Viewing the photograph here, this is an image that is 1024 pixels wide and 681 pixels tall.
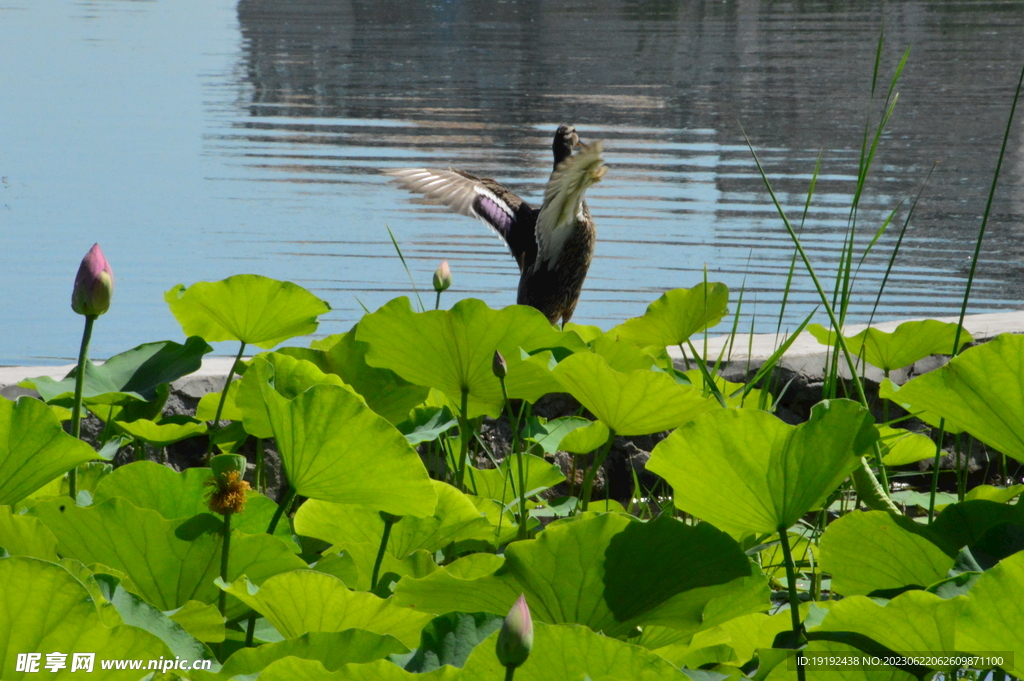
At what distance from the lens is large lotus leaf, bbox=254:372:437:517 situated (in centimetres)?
53

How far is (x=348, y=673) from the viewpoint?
0.40m

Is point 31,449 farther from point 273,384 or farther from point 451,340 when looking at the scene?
point 451,340

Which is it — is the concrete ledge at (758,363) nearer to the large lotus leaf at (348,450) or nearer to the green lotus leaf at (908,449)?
the green lotus leaf at (908,449)

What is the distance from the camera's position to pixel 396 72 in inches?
386

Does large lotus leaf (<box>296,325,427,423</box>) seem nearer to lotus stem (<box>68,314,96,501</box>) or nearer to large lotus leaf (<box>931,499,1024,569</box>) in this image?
lotus stem (<box>68,314,96,501</box>)

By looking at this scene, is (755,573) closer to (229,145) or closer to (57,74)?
(229,145)

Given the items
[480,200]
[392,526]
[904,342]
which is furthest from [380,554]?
[480,200]

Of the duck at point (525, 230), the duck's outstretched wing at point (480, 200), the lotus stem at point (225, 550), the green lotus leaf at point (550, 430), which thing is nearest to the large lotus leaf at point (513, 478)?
the green lotus leaf at point (550, 430)

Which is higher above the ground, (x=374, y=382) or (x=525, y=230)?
(x=374, y=382)

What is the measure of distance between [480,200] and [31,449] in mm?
2275

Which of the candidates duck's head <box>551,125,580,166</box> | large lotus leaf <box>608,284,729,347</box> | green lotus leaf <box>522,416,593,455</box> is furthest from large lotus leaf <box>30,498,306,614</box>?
duck's head <box>551,125,580,166</box>

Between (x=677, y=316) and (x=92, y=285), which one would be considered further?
(x=677, y=316)

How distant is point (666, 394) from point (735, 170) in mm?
4913

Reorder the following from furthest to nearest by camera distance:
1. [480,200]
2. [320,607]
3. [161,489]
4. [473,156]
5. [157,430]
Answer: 1. [473,156]
2. [480,200]
3. [157,430]
4. [161,489]
5. [320,607]
